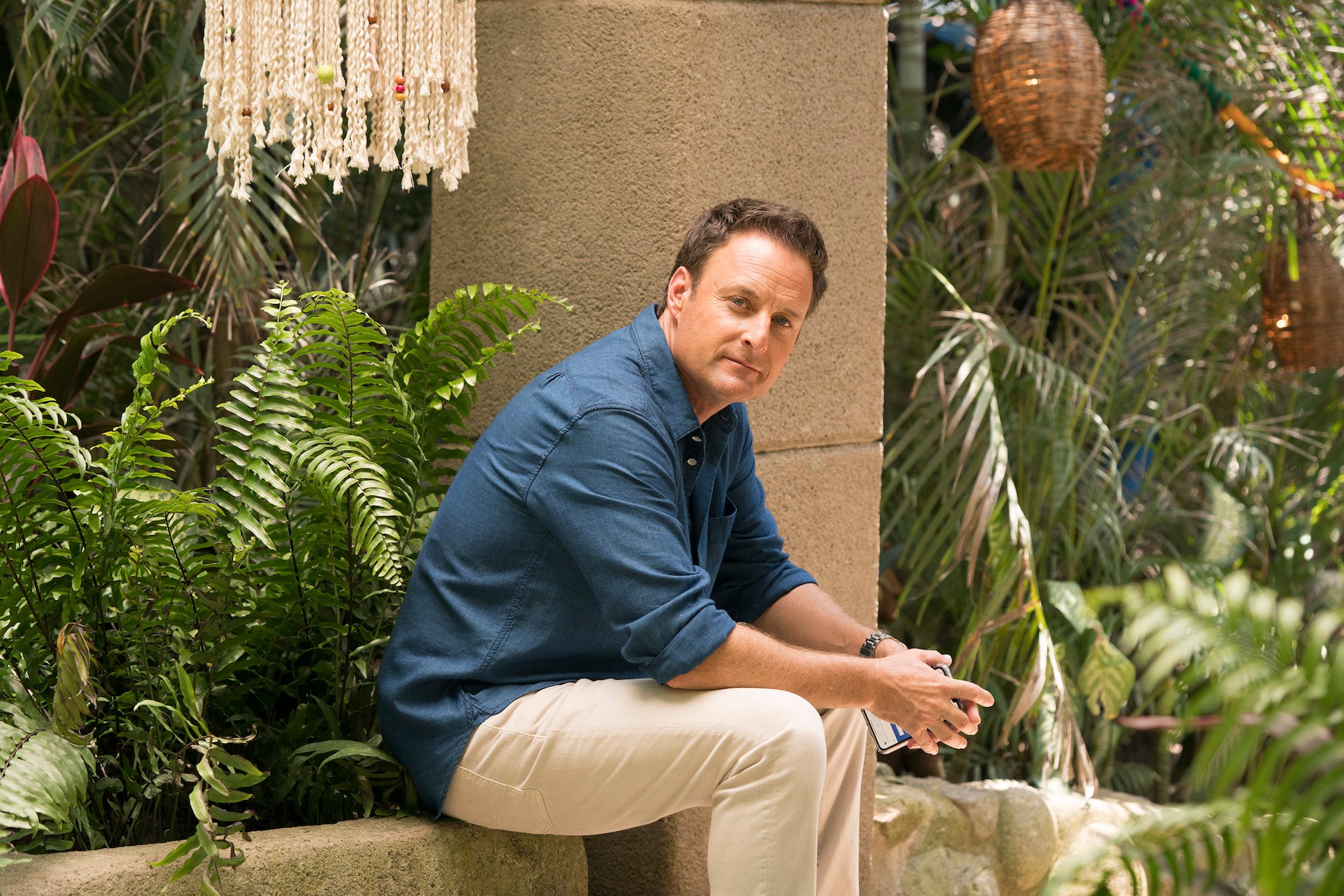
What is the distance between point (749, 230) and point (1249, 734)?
4.54 feet

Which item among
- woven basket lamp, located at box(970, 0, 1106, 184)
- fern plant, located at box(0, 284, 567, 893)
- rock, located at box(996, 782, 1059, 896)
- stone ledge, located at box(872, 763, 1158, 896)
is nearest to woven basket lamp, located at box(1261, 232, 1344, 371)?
woven basket lamp, located at box(970, 0, 1106, 184)

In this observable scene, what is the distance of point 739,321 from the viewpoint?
201 centimetres

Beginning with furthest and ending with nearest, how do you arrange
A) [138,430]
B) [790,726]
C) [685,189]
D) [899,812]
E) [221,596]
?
1. [899,812]
2. [685,189]
3. [221,596]
4. [138,430]
5. [790,726]

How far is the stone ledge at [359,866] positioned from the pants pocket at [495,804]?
0.04m

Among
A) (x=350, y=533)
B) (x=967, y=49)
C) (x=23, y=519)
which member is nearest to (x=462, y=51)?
(x=350, y=533)

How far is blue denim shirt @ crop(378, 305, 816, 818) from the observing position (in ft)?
5.87

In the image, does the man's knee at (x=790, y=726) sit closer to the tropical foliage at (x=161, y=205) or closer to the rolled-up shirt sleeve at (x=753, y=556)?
the rolled-up shirt sleeve at (x=753, y=556)

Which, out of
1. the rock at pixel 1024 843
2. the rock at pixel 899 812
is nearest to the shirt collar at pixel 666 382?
the rock at pixel 899 812

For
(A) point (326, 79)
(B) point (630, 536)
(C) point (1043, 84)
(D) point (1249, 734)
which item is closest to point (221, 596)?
(B) point (630, 536)

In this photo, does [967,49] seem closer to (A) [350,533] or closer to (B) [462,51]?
(B) [462,51]

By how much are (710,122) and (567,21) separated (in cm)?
35

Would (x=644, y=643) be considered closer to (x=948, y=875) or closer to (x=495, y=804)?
(x=495, y=804)

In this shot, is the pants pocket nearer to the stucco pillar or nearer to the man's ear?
the stucco pillar

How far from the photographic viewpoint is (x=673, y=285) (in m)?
2.11
